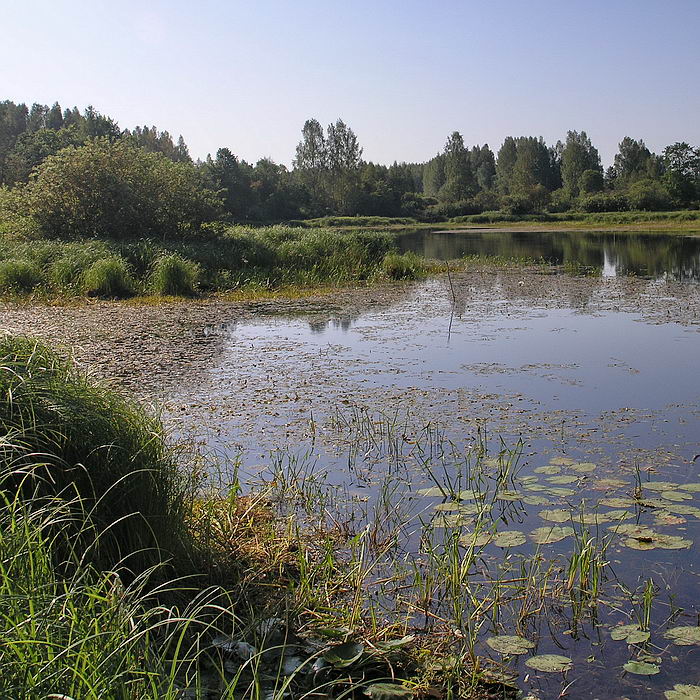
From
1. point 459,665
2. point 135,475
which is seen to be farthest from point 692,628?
point 135,475

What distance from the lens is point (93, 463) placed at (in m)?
3.82

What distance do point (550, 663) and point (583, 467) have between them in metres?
2.56

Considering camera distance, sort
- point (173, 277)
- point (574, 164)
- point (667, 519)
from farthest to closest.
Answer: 1. point (574, 164)
2. point (173, 277)
3. point (667, 519)

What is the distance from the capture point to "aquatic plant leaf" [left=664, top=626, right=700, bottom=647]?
3.34 meters

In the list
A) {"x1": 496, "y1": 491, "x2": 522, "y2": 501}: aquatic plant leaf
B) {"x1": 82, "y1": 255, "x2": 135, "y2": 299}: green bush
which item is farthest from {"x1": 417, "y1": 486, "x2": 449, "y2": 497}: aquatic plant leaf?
{"x1": 82, "y1": 255, "x2": 135, "y2": 299}: green bush

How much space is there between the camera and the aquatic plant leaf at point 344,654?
120 inches

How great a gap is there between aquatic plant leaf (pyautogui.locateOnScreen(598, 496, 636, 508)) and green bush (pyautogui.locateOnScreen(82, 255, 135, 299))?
1304 cm

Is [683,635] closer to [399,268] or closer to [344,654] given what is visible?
[344,654]

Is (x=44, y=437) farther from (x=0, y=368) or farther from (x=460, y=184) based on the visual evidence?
(x=460, y=184)

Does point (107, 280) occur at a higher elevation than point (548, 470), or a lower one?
higher

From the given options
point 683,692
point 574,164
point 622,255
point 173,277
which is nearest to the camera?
point 683,692

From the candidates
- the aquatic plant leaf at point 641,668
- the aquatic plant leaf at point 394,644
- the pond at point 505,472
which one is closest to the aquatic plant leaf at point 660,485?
the pond at point 505,472

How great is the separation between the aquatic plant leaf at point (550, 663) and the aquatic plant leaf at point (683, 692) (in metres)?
0.40

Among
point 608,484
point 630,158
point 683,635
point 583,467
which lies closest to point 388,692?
point 683,635
